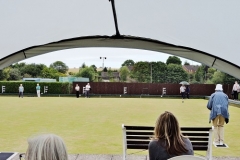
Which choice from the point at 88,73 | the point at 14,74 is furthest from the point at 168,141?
the point at 14,74

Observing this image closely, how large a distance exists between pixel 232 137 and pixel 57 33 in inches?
272

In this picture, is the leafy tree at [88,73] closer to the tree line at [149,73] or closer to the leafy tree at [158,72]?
the tree line at [149,73]

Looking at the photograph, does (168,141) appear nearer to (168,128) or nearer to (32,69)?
(168,128)

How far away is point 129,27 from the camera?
12.9ft

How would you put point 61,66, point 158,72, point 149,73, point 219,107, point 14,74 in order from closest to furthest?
1. point 219,107
2. point 158,72
3. point 149,73
4. point 14,74
5. point 61,66

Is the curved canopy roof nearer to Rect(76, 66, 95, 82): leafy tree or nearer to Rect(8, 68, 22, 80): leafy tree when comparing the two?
Rect(76, 66, 95, 82): leafy tree

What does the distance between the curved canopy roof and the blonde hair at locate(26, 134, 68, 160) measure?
6.46 ft

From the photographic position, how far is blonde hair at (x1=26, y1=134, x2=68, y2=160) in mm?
1578

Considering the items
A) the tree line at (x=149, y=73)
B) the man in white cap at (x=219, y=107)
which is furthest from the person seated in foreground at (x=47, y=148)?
the tree line at (x=149, y=73)

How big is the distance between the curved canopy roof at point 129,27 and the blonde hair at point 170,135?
1.10 meters

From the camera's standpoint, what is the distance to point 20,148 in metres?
7.30

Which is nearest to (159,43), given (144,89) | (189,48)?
(189,48)

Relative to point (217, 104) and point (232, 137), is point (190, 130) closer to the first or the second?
point (217, 104)

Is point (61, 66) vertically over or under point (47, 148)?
over
